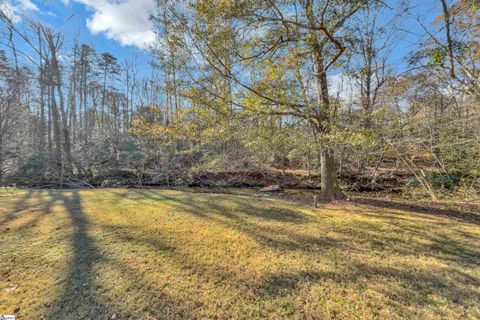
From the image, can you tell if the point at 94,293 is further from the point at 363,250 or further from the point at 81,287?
the point at 363,250

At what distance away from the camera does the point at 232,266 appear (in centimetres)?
232

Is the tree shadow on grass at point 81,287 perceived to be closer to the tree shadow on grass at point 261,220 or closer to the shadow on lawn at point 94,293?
the shadow on lawn at point 94,293

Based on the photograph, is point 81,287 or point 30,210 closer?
point 81,287

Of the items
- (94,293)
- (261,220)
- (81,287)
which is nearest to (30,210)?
(81,287)

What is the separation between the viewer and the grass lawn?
172 centimetres

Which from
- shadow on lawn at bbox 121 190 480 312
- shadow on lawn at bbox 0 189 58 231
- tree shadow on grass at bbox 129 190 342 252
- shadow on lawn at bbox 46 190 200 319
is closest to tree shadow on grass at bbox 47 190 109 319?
shadow on lawn at bbox 46 190 200 319

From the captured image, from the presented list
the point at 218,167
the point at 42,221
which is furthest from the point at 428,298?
the point at 218,167

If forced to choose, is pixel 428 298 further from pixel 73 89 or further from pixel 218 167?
pixel 73 89

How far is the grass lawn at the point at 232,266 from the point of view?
5.64 feet

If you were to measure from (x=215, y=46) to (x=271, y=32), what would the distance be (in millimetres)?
1218

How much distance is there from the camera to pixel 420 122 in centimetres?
493

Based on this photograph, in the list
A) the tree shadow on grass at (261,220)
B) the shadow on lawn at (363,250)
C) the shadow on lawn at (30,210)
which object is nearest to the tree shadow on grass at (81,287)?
the shadow on lawn at (30,210)

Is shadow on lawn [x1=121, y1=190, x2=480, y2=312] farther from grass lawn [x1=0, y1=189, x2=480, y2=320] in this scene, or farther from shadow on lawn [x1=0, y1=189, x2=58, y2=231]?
shadow on lawn [x1=0, y1=189, x2=58, y2=231]

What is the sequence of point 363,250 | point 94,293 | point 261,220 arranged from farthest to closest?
point 261,220
point 363,250
point 94,293
